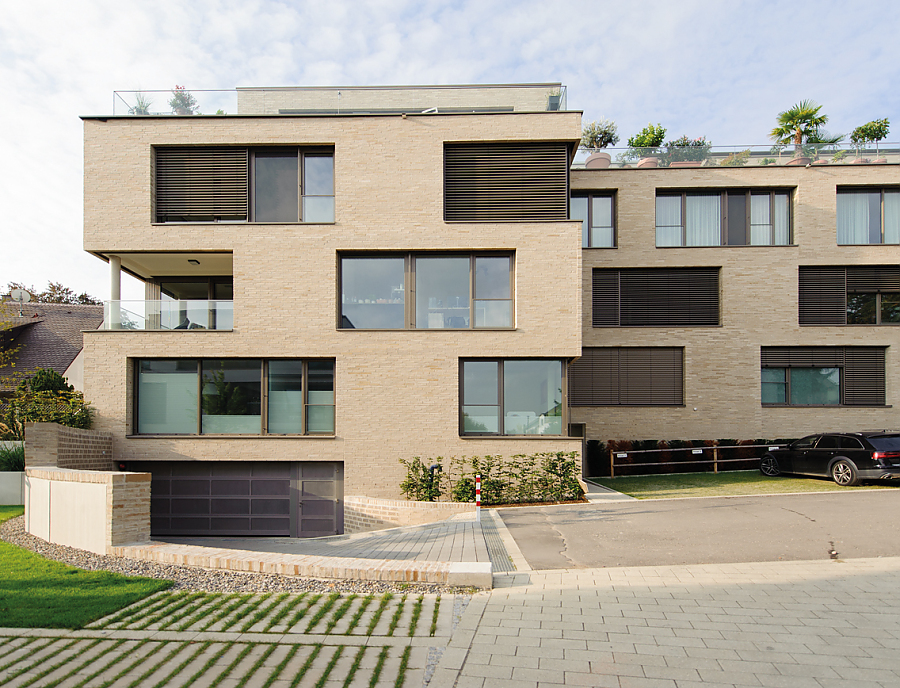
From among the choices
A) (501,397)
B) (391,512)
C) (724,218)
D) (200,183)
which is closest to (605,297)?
(724,218)

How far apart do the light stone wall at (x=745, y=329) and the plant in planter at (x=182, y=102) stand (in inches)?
480

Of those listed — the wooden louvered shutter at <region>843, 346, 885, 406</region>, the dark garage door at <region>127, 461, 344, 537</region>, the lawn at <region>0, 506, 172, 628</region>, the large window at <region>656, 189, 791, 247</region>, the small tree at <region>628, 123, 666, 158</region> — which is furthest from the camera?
A: the small tree at <region>628, 123, 666, 158</region>

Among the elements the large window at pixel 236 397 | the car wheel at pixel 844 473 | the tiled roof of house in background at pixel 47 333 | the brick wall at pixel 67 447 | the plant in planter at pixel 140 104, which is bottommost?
the car wheel at pixel 844 473

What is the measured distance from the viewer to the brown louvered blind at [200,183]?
15641mm

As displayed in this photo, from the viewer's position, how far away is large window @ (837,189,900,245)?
1989 cm

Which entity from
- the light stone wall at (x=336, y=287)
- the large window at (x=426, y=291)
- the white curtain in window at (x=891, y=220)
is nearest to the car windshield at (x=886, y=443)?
the light stone wall at (x=336, y=287)

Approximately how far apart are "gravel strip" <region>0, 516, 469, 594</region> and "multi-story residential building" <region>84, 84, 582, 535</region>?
704cm

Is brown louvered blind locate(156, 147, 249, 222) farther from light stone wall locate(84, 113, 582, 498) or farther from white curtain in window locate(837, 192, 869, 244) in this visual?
white curtain in window locate(837, 192, 869, 244)

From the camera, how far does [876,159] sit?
20094mm

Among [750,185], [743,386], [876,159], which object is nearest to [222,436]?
[743,386]

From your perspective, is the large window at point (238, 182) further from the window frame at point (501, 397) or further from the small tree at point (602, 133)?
the small tree at point (602, 133)

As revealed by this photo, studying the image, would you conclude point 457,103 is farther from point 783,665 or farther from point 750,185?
point 783,665

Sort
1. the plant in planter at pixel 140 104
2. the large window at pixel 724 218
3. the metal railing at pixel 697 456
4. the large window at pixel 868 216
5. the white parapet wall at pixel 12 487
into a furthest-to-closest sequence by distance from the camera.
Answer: the large window at pixel 724 218, the large window at pixel 868 216, the metal railing at pixel 697 456, the plant in planter at pixel 140 104, the white parapet wall at pixel 12 487

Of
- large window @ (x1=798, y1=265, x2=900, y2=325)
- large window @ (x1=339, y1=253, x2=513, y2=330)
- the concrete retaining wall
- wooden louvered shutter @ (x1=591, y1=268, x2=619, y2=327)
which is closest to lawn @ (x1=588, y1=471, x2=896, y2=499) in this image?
the concrete retaining wall
